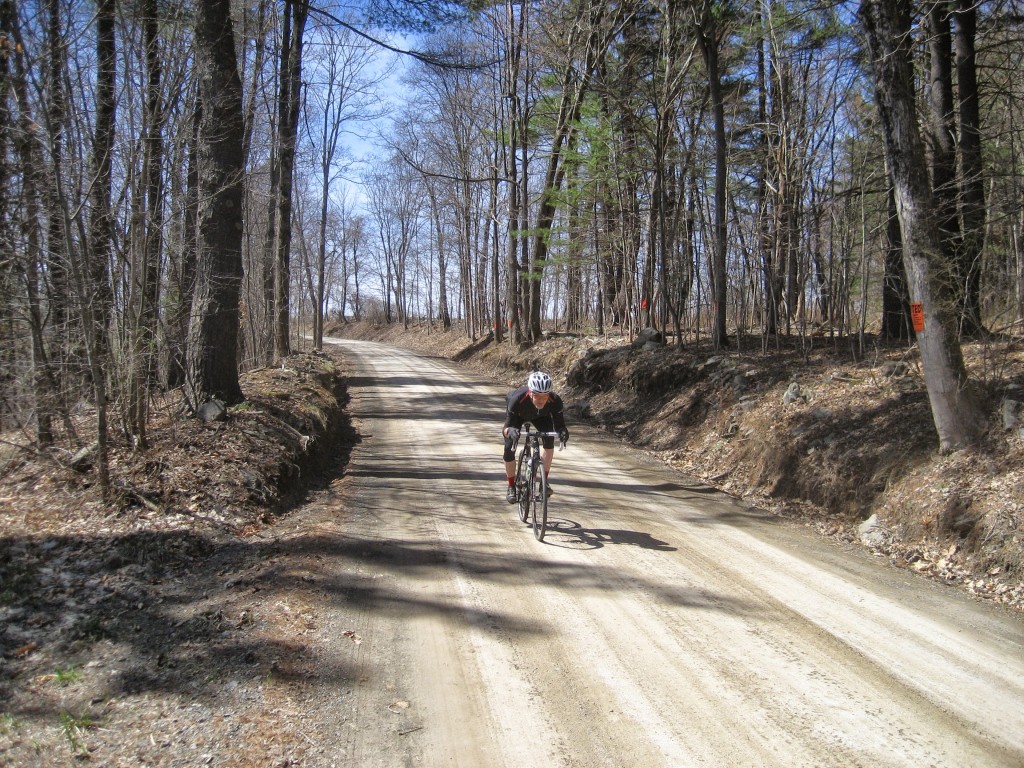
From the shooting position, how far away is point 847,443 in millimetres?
8266

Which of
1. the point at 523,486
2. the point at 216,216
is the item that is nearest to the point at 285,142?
the point at 216,216

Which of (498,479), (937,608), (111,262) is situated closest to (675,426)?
(498,479)

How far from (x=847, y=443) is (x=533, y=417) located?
418 centimetres

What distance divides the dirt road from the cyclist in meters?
0.76

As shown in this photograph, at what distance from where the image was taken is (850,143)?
14.5 metres

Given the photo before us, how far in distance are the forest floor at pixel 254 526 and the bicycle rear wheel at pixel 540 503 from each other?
2.32 metres

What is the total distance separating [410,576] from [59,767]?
273 cm

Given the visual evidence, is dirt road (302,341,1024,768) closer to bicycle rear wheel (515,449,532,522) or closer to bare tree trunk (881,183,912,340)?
bicycle rear wheel (515,449,532,522)

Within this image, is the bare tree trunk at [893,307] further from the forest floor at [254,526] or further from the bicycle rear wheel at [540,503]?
the bicycle rear wheel at [540,503]

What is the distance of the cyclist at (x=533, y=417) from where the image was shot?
6.94 meters

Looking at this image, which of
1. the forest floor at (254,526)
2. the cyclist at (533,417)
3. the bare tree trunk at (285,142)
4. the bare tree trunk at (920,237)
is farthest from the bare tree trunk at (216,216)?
the bare tree trunk at (285,142)

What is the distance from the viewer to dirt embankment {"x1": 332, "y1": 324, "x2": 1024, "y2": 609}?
6039 millimetres

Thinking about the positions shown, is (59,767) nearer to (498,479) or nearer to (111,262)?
(111,262)

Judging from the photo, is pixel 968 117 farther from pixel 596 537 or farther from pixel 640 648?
pixel 640 648
